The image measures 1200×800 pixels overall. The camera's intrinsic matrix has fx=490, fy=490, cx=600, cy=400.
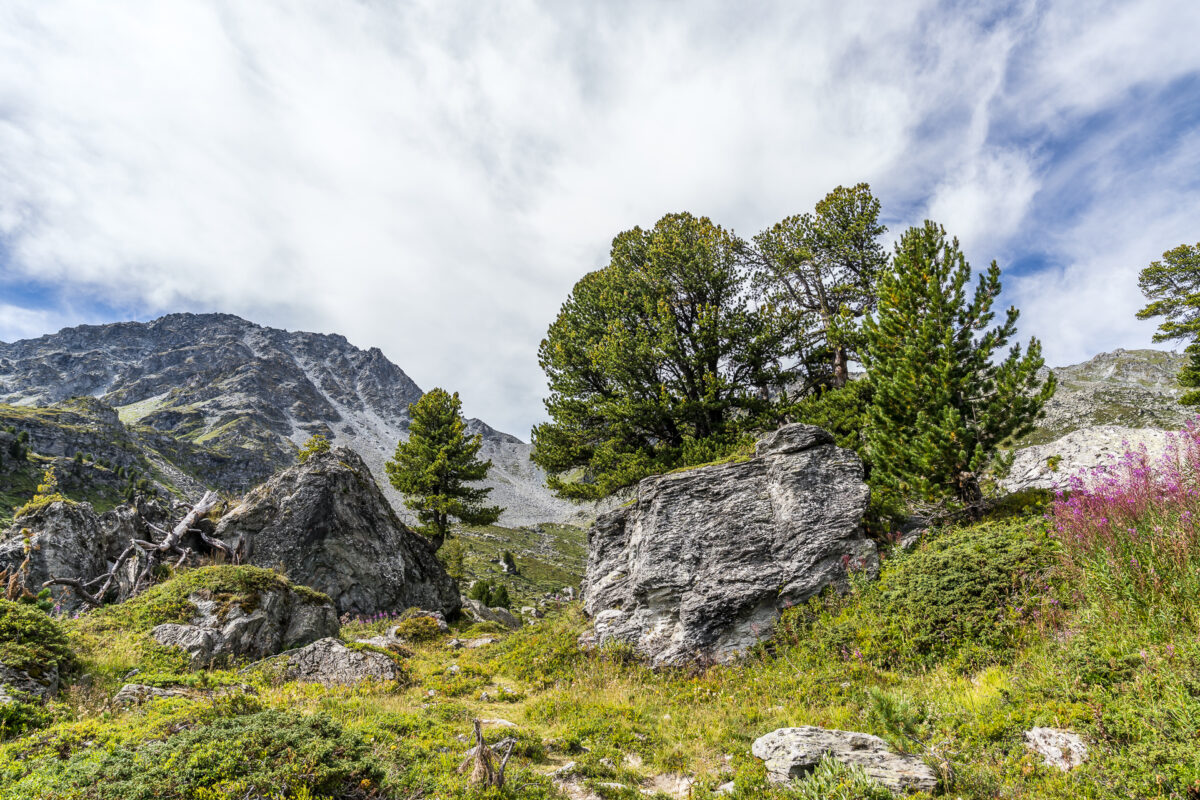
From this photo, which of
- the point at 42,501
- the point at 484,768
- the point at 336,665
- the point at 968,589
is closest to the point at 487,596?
the point at 42,501

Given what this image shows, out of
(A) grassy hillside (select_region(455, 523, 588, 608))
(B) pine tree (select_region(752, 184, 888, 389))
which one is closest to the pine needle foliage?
(B) pine tree (select_region(752, 184, 888, 389))

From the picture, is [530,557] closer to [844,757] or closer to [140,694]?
[140,694]

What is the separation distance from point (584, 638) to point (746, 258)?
18.3 meters

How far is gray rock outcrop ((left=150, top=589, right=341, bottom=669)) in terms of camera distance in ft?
35.2

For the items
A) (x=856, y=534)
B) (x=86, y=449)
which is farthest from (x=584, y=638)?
(x=86, y=449)

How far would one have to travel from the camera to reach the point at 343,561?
73.5ft

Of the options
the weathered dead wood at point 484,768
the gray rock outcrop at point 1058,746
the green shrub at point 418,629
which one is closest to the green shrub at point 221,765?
the weathered dead wood at point 484,768

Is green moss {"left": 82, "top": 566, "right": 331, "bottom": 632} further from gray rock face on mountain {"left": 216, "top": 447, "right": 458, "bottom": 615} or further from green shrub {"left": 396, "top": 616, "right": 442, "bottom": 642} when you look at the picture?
gray rock face on mountain {"left": 216, "top": 447, "right": 458, "bottom": 615}

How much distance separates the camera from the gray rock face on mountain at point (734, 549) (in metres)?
12.1

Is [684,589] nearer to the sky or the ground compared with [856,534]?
nearer to the ground

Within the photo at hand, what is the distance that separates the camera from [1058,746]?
5.22 metres

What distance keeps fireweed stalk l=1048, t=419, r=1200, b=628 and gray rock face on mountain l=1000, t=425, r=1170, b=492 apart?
5548 millimetres

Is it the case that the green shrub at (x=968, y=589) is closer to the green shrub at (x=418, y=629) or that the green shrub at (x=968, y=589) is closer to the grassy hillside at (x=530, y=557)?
the green shrub at (x=418, y=629)

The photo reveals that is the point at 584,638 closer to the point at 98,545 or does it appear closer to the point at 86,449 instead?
the point at 98,545
